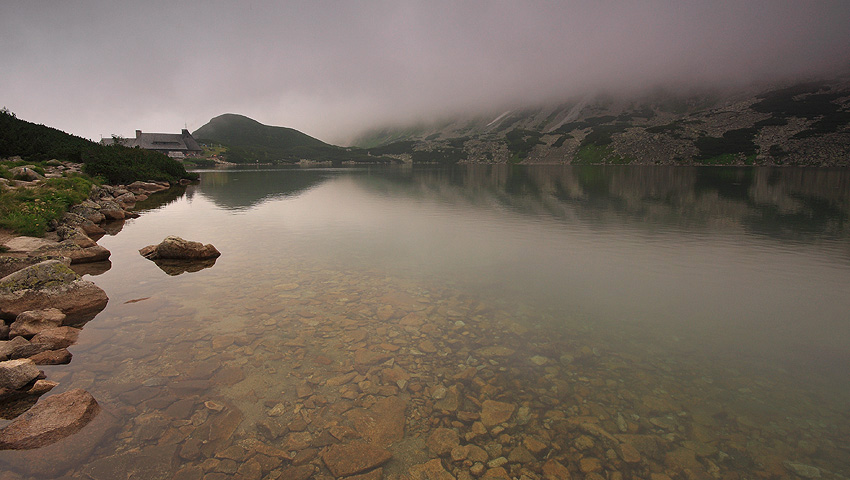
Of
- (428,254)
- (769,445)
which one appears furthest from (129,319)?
(769,445)

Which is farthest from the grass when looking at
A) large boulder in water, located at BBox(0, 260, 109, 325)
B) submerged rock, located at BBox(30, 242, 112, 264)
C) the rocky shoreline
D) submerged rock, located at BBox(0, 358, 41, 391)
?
submerged rock, located at BBox(0, 358, 41, 391)

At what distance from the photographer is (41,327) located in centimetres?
1076

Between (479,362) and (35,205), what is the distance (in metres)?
28.9

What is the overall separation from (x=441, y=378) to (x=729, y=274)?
16930mm

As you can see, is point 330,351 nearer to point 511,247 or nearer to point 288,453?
point 288,453

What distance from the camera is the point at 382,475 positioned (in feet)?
21.3

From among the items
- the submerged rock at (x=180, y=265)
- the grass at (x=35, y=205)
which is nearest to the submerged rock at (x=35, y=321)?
the submerged rock at (x=180, y=265)

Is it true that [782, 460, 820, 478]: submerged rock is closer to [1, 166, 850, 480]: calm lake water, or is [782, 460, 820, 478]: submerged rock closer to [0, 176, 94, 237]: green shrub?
[1, 166, 850, 480]: calm lake water

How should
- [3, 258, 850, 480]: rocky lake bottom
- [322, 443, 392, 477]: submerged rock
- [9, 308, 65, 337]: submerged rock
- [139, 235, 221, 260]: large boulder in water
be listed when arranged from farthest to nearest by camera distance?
[139, 235, 221, 260]: large boulder in water
[9, 308, 65, 337]: submerged rock
[3, 258, 850, 480]: rocky lake bottom
[322, 443, 392, 477]: submerged rock

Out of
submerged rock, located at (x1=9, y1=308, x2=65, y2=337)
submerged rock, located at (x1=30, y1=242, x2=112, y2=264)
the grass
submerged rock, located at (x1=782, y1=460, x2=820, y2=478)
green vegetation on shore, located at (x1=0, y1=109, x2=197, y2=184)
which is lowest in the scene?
submerged rock, located at (x1=782, y1=460, x2=820, y2=478)

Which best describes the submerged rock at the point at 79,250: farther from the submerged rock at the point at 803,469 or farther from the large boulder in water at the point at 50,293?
the submerged rock at the point at 803,469

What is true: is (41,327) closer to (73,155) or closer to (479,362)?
(479,362)

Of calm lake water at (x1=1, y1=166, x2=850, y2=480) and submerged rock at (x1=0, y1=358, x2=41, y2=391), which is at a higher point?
submerged rock at (x1=0, y1=358, x2=41, y2=391)

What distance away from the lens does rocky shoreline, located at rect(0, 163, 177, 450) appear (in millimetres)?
7141
